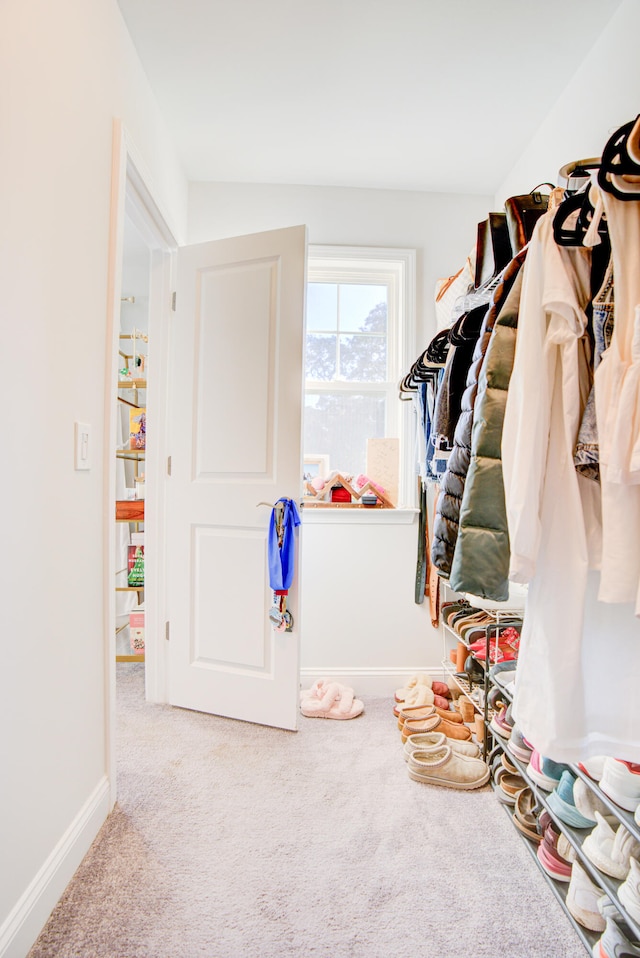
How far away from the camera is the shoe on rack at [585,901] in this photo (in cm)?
110

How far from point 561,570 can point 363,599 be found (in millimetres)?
1647

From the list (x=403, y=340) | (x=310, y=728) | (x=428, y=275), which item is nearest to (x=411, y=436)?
(x=403, y=340)

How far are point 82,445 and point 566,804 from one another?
1521mm

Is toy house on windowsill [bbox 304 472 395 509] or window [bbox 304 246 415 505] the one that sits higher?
window [bbox 304 246 415 505]

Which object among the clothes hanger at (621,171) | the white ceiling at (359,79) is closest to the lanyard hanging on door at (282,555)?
the clothes hanger at (621,171)

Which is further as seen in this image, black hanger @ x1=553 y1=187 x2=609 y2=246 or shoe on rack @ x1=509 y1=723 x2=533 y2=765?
shoe on rack @ x1=509 y1=723 x2=533 y2=765

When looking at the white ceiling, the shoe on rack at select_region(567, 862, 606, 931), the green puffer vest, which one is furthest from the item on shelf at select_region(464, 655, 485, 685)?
the white ceiling

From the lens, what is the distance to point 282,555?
6.48 ft

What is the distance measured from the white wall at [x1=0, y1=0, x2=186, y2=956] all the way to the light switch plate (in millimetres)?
27

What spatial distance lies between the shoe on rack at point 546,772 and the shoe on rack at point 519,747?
62 millimetres

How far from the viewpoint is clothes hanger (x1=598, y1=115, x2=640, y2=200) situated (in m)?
0.77

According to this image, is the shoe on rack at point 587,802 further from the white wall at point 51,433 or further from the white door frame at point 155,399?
the white door frame at point 155,399

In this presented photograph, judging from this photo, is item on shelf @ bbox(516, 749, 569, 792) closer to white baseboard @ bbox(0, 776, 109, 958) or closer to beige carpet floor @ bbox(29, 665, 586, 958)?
beige carpet floor @ bbox(29, 665, 586, 958)

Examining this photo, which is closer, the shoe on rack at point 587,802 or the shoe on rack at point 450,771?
the shoe on rack at point 587,802
